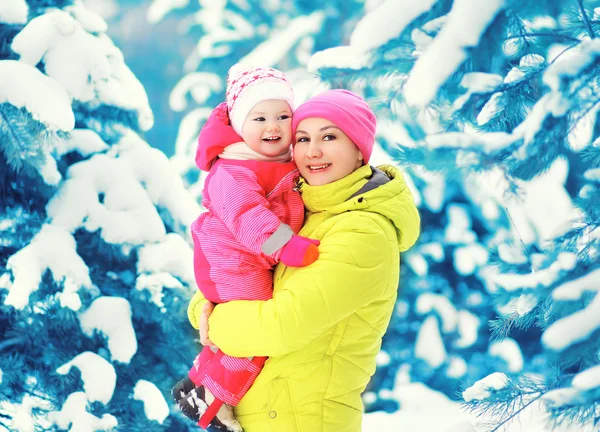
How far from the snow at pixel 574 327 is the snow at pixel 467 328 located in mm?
577

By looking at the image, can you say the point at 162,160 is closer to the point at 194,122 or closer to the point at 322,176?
the point at 194,122

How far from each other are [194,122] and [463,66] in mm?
1282

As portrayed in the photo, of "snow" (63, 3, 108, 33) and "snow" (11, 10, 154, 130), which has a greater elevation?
"snow" (63, 3, 108, 33)

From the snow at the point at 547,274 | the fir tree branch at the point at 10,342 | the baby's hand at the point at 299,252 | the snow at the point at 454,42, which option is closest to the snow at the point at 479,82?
the snow at the point at 454,42

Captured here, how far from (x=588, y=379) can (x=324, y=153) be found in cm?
130

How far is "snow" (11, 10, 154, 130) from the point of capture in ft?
9.39

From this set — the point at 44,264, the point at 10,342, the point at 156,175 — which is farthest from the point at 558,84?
the point at 10,342

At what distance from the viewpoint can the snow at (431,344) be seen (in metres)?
2.95

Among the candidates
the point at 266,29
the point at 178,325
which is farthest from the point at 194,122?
the point at 178,325

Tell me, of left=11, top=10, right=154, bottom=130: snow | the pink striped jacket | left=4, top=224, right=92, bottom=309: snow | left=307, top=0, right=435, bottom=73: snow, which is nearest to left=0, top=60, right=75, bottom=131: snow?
left=11, top=10, right=154, bottom=130: snow

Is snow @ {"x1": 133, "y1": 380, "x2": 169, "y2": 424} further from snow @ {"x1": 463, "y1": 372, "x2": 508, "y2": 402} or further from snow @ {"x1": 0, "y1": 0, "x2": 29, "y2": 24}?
snow @ {"x1": 0, "y1": 0, "x2": 29, "y2": 24}

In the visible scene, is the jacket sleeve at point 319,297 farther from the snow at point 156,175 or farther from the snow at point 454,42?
the snow at point 156,175

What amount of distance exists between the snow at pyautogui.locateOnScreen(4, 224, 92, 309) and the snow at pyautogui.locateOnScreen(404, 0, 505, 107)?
1610mm

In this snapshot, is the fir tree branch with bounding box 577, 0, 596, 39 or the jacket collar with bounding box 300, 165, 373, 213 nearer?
the jacket collar with bounding box 300, 165, 373, 213
